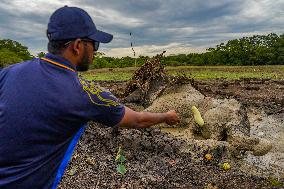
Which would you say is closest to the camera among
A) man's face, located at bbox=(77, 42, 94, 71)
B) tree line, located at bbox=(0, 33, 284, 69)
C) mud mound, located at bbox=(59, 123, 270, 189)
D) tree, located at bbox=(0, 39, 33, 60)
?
man's face, located at bbox=(77, 42, 94, 71)

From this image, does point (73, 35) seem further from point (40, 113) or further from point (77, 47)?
point (40, 113)

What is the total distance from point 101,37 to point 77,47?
0.18 m

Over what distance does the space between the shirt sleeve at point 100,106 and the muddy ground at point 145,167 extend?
268 centimetres

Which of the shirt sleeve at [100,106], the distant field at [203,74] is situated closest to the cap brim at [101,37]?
the shirt sleeve at [100,106]

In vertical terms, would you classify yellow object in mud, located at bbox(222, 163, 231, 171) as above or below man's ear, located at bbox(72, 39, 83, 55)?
below

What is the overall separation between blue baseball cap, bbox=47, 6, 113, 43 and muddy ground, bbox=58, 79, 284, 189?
305 centimetres

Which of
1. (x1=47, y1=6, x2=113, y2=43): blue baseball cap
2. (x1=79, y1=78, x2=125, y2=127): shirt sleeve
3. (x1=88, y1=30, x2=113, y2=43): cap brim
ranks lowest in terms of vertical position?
(x1=79, y1=78, x2=125, y2=127): shirt sleeve

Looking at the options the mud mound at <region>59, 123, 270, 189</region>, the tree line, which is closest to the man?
the mud mound at <region>59, 123, 270, 189</region>

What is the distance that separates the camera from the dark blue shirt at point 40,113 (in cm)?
284

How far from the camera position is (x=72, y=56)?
3037 mm

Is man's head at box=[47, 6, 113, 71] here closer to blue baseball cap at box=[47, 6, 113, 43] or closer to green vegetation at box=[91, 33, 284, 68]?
blue baseball cap at box=[47, 6, 113, 43]

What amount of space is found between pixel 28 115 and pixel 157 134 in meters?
4.61

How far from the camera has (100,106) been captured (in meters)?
3.02

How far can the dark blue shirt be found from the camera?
2838 millimetres
